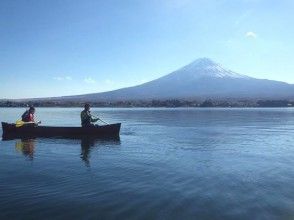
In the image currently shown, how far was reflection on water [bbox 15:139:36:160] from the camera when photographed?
19.1 m

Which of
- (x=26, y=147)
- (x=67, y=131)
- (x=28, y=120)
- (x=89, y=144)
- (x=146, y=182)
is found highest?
(x=28, y=120)

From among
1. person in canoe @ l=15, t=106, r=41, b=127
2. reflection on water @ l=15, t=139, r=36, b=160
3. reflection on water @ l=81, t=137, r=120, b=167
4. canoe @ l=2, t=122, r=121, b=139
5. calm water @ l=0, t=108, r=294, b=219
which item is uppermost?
person in canoe @ l=15, t=106, r=41, b=127

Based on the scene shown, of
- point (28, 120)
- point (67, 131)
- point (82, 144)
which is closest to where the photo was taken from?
point (82, 144)

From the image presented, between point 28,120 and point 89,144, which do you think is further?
point 28,120

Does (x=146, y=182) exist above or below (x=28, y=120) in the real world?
below

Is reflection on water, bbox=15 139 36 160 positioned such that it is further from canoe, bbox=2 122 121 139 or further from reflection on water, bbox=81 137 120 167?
reflection on water, bbox=81 137 120 167

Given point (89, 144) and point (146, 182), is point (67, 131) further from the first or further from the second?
point (146, 182)

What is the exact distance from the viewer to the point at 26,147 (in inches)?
856

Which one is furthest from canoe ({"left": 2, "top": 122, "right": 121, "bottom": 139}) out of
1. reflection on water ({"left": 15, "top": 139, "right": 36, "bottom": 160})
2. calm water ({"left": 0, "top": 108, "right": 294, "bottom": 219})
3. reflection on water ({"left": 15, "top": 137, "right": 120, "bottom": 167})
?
calm water ({"left": 0, "top": 108, "right": 294, "bottom": 219})

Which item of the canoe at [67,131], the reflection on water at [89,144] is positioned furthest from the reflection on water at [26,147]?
the reflection on water at [89,144]

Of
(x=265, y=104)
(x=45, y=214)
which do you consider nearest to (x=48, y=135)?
(x=45, y=214)

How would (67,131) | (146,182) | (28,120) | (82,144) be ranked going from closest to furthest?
(146,182), (82,144), (67,131), (28,120)

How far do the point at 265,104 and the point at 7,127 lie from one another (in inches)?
3543

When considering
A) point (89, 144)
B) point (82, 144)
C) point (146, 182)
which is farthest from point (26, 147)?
point (146, 182)
